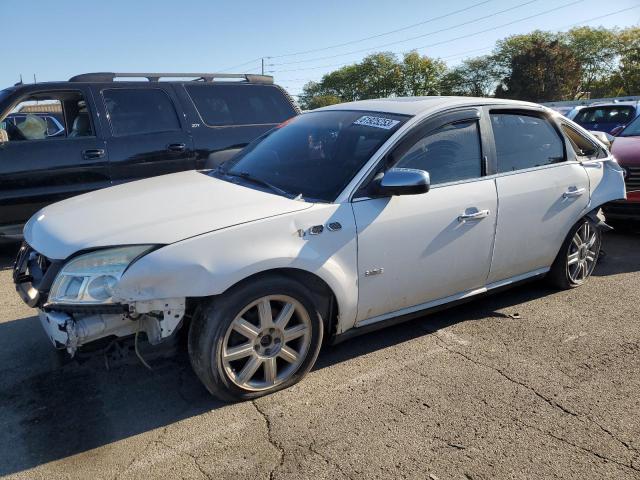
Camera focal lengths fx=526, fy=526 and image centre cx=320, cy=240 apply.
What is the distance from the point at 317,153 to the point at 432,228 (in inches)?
37.4

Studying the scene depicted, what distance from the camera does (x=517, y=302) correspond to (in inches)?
178

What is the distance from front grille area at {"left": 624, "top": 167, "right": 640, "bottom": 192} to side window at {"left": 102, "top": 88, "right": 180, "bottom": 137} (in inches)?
219

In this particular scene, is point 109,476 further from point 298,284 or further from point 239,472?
point 298,284

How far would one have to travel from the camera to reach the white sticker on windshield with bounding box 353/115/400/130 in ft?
11.6

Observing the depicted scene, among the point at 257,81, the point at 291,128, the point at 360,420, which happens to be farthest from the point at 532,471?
the point at 257,81

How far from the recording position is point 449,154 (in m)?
3.69

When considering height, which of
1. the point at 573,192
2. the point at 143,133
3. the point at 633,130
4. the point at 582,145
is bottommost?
the point at 573,192

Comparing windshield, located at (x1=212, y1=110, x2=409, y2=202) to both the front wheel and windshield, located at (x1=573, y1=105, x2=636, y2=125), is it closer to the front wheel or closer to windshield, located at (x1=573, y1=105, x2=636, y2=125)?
the front wheel

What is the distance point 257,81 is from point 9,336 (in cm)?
463

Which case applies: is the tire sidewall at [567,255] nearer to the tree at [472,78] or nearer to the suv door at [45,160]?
the suv door at [45,160]

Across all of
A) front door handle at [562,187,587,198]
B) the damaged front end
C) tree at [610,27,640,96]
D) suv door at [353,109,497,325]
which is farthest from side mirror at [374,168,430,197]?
tree at [610,27,640,96]

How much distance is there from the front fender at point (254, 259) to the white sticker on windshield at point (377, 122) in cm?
76

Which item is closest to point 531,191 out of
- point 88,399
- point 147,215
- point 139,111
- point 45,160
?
point 147,215

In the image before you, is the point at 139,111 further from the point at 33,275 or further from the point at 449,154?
the point at 449,154
